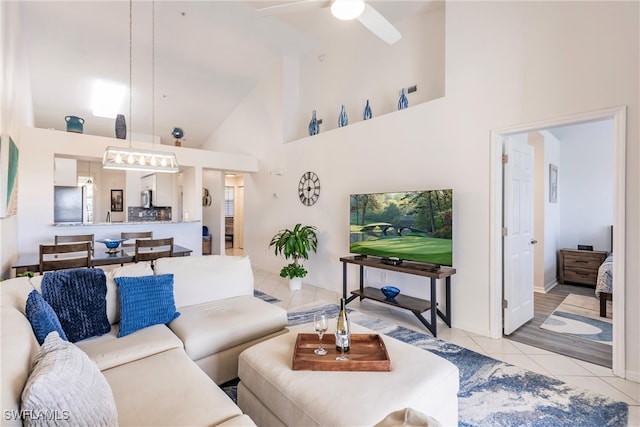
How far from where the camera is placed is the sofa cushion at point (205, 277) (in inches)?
102

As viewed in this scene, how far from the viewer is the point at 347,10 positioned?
2.20 metres

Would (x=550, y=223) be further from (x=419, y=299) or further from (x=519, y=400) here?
(x=519, y=400)

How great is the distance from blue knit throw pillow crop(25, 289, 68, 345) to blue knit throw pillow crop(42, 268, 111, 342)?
0.32 m

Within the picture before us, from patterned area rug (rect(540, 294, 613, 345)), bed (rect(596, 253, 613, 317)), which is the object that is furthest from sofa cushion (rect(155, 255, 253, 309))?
bed (rect(596, 253, 613, 317))

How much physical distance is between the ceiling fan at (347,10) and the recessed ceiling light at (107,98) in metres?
4.99

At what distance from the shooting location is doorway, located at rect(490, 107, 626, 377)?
2.31 m

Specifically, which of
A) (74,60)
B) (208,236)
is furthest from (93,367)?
(208,236)

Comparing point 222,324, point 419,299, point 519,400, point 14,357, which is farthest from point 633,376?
point 14,357

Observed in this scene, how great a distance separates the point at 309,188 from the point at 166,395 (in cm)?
408

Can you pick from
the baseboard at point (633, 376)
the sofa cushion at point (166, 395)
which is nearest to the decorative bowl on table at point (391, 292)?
the baseboard at point (633, 376)

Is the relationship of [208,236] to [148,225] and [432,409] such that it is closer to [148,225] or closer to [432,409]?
[148,225]

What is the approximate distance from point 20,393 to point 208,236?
286 inches

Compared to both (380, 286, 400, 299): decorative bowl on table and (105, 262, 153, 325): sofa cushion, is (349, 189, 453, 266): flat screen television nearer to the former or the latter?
(380, 286, 400, 299): decorative bowl on table

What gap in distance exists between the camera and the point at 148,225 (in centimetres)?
512
